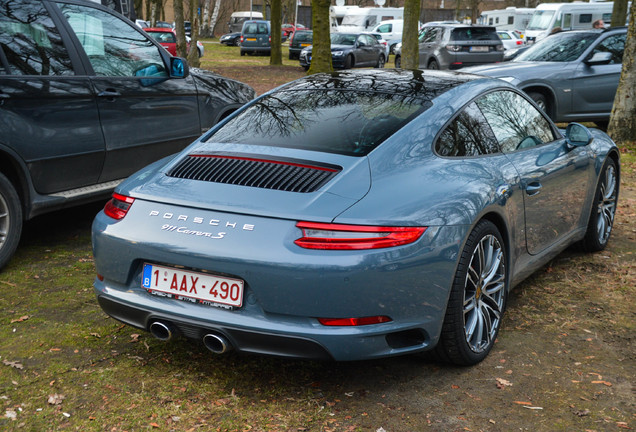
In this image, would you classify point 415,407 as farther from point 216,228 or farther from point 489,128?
point 489,128

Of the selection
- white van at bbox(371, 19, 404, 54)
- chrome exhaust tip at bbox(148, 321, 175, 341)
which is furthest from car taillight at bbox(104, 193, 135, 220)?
white van at bbox(371, 19, 404, 54)

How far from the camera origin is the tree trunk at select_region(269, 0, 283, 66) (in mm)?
28327

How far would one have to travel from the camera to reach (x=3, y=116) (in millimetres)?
4922

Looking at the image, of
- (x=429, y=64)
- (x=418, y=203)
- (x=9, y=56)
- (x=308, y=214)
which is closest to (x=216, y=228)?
(x=308, y=214)

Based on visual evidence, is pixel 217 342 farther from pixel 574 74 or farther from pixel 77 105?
pixel 574 74

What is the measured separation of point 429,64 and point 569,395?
67.8ft

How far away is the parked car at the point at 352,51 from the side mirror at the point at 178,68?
76.4ft

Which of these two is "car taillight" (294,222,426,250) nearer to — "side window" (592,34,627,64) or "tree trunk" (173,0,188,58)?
"side window" (592,34,627,64)

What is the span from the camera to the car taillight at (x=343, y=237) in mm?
3125

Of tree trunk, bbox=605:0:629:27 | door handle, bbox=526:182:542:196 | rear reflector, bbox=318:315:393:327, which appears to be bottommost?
rear reflector, bbox=318:315:393:327

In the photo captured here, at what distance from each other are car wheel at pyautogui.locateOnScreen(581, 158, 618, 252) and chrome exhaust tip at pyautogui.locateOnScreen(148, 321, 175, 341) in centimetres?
351

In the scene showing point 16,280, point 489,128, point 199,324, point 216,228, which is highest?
point 489,128

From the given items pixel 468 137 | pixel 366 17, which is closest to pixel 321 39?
pixel 468 137

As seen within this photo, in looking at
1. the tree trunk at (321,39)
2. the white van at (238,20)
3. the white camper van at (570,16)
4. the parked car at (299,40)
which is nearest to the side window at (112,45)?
the tree trunk at (321,39)
